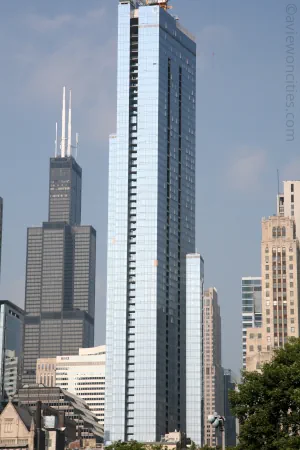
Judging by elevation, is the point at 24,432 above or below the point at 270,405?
below

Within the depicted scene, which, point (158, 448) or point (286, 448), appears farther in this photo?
point (158, 448)

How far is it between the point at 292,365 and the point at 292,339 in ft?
18.6

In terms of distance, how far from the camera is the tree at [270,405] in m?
96.9

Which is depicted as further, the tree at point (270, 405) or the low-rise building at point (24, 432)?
the low-rise building at point (24, 432)

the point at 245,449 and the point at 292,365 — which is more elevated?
the point at 292,365

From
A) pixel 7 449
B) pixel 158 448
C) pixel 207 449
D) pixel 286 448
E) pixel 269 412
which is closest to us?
pixel 286 448

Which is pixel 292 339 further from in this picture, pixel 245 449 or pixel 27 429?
pixel 27 429

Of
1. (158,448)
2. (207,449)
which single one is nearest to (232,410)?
(207,449)

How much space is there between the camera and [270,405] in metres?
98.0

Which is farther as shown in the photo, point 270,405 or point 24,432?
point 24,432

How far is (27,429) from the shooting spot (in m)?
190

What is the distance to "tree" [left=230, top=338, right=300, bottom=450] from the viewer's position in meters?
96.9

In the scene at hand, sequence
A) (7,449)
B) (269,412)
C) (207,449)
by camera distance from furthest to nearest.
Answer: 1. (7,449)
2. (207,449)
3. (269,412)

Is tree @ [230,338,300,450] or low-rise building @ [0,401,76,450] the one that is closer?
tree @ [230,338,300,450]
